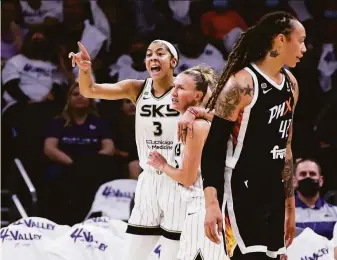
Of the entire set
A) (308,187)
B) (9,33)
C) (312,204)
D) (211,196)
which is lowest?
(312,204)

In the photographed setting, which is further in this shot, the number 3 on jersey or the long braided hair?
the number 3 on jersey

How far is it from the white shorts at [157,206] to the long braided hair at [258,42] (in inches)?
49.4

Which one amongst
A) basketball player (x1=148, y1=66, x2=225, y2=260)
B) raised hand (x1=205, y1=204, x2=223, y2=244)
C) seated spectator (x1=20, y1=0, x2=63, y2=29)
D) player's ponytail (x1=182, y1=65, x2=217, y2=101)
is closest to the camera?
raised hand (x1=205, y1=204, x2=223, y2=244)

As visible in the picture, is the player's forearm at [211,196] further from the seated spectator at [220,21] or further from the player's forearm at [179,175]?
the seated spectator at [220,21]

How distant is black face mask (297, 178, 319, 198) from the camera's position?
304 inches

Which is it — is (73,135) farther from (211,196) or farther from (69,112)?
(211,196)

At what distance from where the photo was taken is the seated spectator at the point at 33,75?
9195 millimetres

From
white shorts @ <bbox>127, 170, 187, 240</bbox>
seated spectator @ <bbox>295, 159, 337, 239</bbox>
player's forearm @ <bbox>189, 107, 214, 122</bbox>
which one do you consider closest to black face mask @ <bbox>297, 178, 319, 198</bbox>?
seated spectator @ <bbox>295, 159, 337, 239</bbox>

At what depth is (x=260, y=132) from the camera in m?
4.22

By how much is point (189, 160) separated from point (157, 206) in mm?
662

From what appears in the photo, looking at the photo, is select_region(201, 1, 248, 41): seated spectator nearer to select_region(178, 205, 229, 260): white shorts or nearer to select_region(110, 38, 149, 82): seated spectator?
select_region(110, 38, 149, 82): seated spectator

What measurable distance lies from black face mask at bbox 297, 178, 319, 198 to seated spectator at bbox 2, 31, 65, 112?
8.77ft

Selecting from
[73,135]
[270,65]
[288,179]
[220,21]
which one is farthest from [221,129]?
[220,21]

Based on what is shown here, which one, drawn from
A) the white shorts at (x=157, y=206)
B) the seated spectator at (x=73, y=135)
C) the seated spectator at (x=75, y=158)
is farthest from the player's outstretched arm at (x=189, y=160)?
the seated spectator at (x=73, y=135)
